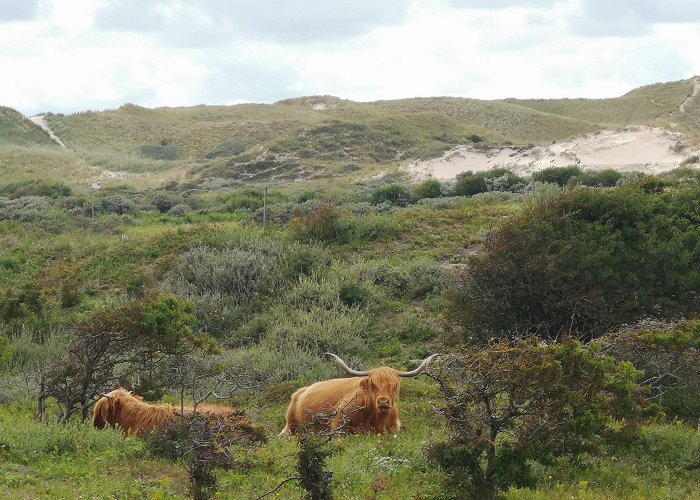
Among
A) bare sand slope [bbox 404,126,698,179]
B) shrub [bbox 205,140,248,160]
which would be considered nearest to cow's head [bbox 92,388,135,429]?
bare sand slope [bbox 404,126,698,179]

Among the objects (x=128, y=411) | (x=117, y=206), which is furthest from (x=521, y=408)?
(x=117, y=206)

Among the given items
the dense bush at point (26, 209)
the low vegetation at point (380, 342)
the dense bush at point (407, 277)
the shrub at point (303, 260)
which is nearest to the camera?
the low vegetation at point (380, 342)

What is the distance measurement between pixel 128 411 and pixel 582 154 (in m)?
42.7

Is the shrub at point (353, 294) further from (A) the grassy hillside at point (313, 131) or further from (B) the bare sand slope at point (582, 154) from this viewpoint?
(A) the grassy hillside at point (313, 131)

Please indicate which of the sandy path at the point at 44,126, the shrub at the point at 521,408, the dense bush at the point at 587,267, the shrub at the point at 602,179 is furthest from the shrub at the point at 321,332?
the sandy path at the point at 44,126

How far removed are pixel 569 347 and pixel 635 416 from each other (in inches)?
51.5

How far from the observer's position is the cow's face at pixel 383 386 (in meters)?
9.82

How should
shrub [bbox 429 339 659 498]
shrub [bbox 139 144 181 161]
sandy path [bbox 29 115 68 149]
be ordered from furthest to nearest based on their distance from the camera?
1. sandy path [bbox 29 115 68 149]
2. shrub [bbox 139 144 181 161]
3. shrub [bbox 429 339 659 498]

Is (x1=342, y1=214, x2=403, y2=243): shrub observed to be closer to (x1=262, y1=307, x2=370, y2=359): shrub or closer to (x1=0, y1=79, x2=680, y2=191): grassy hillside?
(x1=262, y1=307, x2=370, y2=359): shrub

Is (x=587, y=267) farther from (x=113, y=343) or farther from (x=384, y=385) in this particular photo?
(x=113, y=343)

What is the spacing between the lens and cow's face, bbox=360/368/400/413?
9.82m

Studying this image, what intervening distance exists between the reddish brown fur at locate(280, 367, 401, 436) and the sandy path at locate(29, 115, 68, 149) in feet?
238

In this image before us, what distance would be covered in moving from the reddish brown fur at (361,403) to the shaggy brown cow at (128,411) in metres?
1.07

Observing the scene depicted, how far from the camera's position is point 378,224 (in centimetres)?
2353
